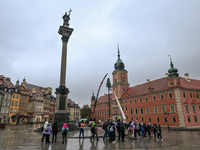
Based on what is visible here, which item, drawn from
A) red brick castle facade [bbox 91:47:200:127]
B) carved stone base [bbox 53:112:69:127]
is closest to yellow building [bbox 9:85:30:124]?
carved stone base [bbox 53:112:69:127]

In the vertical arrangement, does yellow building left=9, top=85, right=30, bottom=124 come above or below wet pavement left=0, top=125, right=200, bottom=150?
above

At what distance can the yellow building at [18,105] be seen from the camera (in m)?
55.6

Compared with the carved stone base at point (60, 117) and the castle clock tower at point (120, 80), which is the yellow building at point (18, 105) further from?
the carved stone base at point (60, 117)

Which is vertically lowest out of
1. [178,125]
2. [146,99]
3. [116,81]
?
[178,125]

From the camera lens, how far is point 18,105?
194 ft

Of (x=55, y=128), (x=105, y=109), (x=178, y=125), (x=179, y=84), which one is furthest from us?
(x=105, y=109)

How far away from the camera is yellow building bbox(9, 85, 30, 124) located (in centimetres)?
5556

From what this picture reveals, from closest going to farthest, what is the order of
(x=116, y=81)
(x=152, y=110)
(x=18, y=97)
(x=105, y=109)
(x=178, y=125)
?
(x=178, y=125), (x=152, y=110), (x=18, y=97), (x=116, y=81), (x=105, y=109)

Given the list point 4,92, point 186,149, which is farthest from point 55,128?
point 4,92

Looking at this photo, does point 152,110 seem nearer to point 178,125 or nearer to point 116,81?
point 178,125

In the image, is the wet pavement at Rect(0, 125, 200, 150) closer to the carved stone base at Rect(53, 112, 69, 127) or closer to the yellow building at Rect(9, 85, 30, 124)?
the carved stone base at Rect(53, 112, 69, 127)

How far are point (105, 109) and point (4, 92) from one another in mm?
44957

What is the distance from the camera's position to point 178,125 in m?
39.3

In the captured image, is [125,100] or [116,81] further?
[116,81]
